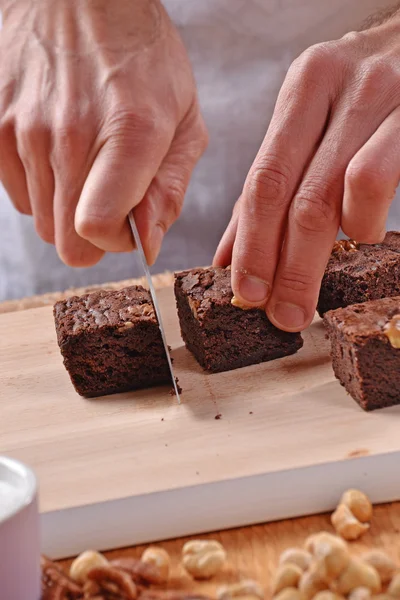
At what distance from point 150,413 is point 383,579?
0.99 metres

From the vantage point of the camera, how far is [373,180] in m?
2.33

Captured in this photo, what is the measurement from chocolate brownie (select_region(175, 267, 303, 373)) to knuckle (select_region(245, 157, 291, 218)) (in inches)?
13.6

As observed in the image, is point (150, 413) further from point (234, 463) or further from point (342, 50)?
point (342, 50)

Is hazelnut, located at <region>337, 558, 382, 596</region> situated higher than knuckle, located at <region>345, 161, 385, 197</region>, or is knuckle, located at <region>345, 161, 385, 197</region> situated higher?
knuckle, located at <region>345, 161, 385, 197</region>

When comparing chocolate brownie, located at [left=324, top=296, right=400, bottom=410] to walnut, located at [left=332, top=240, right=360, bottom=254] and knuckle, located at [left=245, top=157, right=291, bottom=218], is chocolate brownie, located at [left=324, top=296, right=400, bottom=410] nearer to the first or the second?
knuckle, located at [left=245, top=157, right=291, bottom=218]

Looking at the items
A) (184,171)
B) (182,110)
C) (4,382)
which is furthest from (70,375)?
(182,110)

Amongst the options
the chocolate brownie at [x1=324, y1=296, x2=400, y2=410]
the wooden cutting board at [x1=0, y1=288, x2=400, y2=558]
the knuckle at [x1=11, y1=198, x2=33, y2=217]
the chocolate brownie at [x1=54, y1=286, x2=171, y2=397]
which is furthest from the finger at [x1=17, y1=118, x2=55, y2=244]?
the chocolate brownie at [x1=324, y1=296, x2=400, y2=410]

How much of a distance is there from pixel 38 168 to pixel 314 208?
1.10 metres

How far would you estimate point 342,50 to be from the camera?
258cm

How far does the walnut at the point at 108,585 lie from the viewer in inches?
67.0

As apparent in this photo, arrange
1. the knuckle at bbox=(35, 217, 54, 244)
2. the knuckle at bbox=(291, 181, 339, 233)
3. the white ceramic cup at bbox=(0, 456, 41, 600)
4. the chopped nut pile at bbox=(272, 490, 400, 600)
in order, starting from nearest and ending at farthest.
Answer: the white ceramic cup at bbox=(0, 456, 41, 600)
the chopped nut pile at bbox=(272, 490, 400, 600)
the knuckle at bbox=(291, 181, 339, 233)
the knuckle at bbox=(35, 217, 54, 244)

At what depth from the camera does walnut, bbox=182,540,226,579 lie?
1.80 meters

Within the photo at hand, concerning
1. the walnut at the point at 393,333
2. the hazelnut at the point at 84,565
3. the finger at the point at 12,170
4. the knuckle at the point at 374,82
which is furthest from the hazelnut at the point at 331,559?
the finger at the point at 12,170

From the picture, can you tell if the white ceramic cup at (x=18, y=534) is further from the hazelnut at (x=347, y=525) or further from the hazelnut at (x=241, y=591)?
the hazelnut at (x=347, y=525)
